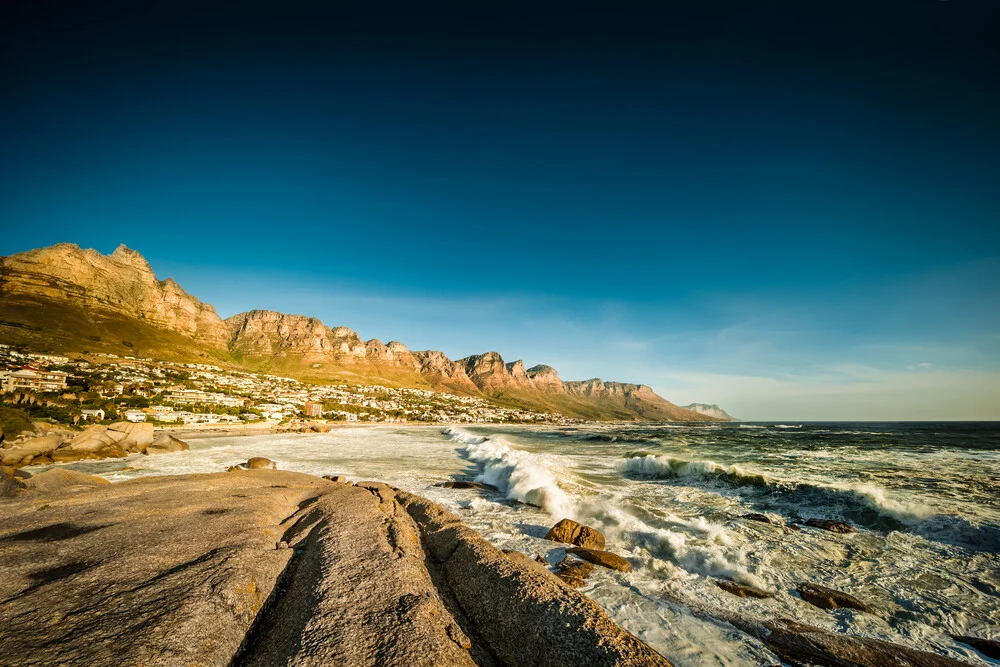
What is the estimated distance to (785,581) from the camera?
851 centimetres

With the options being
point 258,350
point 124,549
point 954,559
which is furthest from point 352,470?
point 258,350

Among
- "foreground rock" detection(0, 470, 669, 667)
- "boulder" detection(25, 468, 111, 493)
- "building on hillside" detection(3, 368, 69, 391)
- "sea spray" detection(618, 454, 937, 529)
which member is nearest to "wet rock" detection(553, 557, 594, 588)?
"foreground rock" detection(0, 470, 669, 667)

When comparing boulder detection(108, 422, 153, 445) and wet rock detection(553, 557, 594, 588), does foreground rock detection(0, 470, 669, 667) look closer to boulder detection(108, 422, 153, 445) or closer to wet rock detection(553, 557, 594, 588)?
wet rock detection(553, 557, 594, 588)

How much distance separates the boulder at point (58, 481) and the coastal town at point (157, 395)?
3334 centimetres

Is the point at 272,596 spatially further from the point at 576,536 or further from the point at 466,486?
the point at 466,486

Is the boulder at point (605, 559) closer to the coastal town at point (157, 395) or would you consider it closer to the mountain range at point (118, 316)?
the coastal town at point (157, 395)

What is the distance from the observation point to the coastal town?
44188 millimetres

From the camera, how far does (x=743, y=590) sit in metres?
7.91

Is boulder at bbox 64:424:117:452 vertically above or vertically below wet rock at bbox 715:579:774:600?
below

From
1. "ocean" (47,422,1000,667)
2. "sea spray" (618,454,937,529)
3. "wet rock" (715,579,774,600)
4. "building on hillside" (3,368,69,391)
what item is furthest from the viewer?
"building on hillside" (3,368,69,391)

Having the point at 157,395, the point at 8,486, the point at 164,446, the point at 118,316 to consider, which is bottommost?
the point at 164,446

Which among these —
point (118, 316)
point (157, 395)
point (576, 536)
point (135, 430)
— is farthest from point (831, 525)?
point (118, 316)

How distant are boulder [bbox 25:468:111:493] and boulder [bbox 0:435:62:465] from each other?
44.0 ft

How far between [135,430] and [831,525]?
4688 cm
